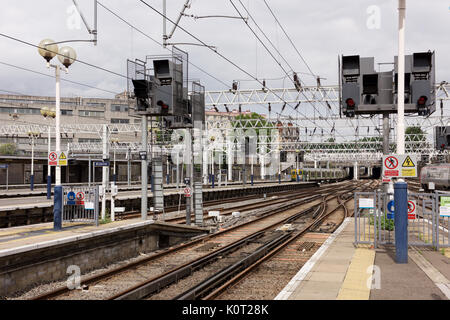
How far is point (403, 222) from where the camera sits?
36.6ft

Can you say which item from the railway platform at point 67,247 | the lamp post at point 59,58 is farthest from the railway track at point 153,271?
the lamp post at point 59,58

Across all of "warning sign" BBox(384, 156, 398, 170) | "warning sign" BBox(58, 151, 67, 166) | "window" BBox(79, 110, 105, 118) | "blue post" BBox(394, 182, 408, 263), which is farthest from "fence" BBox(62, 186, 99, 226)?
"window" BBox(79, 110, 105, 118)

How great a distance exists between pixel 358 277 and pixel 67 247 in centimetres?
723

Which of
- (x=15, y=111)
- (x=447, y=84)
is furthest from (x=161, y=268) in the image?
(x=15, y=111)

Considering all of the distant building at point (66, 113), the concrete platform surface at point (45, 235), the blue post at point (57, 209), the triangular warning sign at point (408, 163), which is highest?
the distant building at point (66, 113)

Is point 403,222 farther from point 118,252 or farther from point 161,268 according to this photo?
point 118,252

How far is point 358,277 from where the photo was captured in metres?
9.64

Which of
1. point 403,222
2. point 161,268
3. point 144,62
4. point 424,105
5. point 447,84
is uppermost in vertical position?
point 447,84

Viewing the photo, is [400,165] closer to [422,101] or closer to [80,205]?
[422,101]

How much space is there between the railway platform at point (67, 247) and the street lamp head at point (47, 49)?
5.47 metres

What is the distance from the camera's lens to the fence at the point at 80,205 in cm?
1500

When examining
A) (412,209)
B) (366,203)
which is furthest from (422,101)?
(412,209)

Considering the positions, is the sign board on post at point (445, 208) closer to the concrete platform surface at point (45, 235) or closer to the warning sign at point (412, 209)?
the warning sign at point (412, 209)
